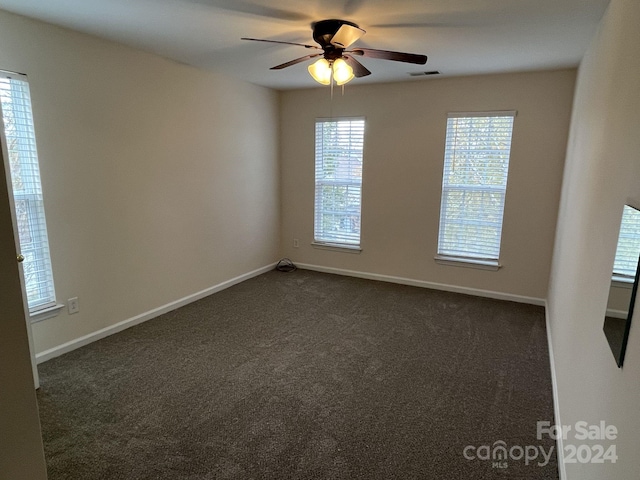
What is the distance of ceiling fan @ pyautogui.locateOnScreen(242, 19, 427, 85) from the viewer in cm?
255

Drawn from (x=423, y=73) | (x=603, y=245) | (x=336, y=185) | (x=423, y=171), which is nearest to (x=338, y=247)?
(x=336, y=185)

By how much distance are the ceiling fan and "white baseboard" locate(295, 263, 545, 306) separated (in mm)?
2763

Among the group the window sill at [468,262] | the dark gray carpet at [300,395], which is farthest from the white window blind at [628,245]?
the window sill at [468,262]

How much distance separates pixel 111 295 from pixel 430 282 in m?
3.51

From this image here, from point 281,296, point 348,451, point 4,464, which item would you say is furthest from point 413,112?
point 4,464

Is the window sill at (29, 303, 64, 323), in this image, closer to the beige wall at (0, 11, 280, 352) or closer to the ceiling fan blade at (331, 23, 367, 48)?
the beige wall at (0, 11, 280, 352)

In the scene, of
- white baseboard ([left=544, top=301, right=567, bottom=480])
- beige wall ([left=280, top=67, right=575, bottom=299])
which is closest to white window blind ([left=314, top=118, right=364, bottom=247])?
beige wall ([left=280, top=67, right=575, bottom=299])

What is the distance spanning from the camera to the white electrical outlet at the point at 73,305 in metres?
3.03

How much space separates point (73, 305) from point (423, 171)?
3.81 metres

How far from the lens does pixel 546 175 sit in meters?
3.98

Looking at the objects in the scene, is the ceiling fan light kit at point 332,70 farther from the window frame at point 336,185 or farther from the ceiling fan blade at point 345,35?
the window frame at point 336,185

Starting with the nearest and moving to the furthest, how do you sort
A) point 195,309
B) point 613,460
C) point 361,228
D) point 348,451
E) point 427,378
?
point 613,460
point 348,451
point 427,378
point 195,309
point 361,228

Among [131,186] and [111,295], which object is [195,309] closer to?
[111,295]

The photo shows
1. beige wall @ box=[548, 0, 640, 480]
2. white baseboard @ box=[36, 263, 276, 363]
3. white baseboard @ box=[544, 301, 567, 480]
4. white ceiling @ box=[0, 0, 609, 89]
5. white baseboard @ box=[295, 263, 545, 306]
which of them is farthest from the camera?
white baseboard @ box=[295, 263, 545, 306]
